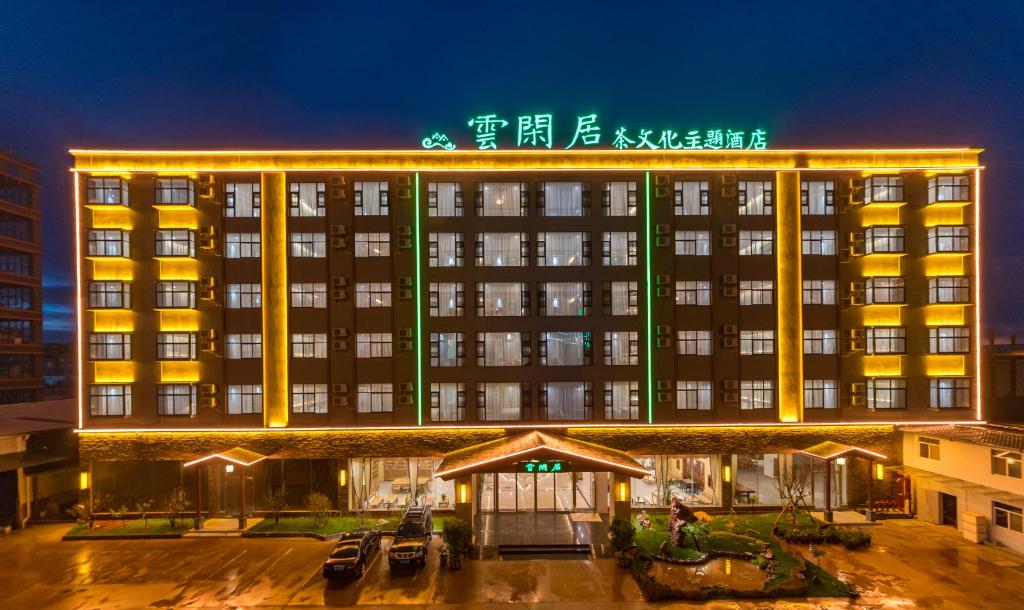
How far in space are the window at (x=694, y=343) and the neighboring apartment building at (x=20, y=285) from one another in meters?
53.4

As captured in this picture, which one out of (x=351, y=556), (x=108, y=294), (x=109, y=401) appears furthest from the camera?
(x=109, y=401)

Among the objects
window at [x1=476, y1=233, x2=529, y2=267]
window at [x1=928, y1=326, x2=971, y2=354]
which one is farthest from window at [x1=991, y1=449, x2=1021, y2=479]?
window at [x1=476, y1=233, x2=529, y2=267]

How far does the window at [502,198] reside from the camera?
27.7 metres

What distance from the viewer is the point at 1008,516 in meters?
21.7

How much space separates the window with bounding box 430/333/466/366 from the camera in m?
27.3

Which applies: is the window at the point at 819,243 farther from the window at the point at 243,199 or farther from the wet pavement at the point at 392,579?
the window at the point at 243,199

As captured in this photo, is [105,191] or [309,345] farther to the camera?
[309,345]

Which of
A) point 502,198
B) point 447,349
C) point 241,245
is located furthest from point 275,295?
point 502,198

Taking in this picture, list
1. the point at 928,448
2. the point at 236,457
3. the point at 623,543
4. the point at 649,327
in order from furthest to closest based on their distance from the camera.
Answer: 1. the point at 649,327
2. the point at 928,448
3. the point at 236,457
4. the point at 623,543

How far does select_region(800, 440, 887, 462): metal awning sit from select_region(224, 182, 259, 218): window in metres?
31.3

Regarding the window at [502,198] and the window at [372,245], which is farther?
the window at [502,198]

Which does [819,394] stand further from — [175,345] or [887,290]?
[175,345]

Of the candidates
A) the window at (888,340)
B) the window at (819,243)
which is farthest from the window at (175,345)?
the window at (888,340)

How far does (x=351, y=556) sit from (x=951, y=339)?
30.7 meters
